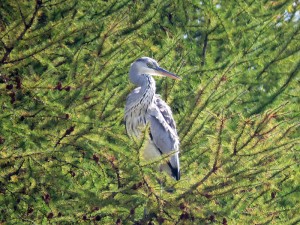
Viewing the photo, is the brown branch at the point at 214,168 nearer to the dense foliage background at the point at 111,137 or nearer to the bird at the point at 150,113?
the dense foliage background at the point at 111,137

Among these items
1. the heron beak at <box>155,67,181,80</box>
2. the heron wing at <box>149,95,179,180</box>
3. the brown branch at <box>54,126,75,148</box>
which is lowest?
the heron wing at <box>149,95,179,180</box>

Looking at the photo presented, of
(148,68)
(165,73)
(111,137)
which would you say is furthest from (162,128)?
(111,137)

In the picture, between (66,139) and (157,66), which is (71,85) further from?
(157,66)

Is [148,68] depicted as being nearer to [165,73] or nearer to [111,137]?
[165,73]

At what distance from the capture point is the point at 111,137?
532 centimetres

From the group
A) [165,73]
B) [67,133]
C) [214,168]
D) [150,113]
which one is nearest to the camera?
[214,168]

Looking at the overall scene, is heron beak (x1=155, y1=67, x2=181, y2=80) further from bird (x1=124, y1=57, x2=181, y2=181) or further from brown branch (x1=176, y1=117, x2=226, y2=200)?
brown branch (x1=176, y1=117, x2=226, y2=200)

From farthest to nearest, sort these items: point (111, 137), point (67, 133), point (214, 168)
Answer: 1. point (111, 137)
2. point (67, 133)
3. point (214, 168)

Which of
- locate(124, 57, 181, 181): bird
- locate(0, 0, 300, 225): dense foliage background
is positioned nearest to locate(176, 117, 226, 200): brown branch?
locate(0, 0, 300, 225): dense foliage background

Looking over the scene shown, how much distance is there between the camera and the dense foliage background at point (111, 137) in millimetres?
4523

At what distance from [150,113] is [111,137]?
61.2 inches

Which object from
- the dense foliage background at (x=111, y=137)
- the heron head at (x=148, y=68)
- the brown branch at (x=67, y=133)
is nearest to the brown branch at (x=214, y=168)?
the dense foliage background at (x=111, y=137)

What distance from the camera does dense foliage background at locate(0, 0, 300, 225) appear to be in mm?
4523

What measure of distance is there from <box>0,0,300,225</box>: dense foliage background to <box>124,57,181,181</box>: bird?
1.62 feet
